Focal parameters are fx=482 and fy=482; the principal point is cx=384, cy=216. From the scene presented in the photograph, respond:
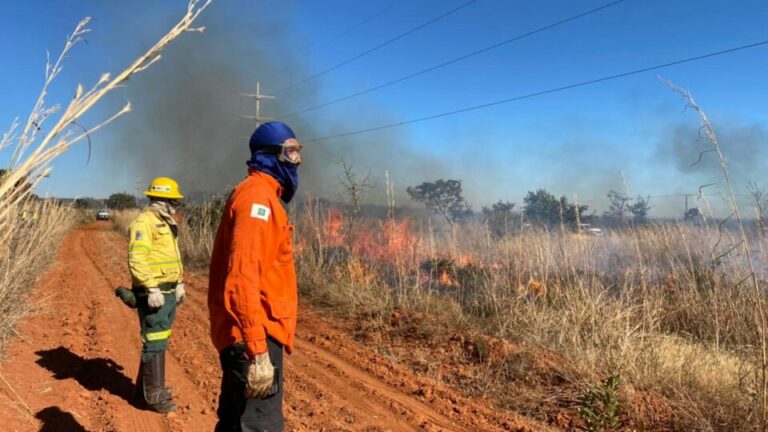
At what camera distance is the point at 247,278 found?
207cm

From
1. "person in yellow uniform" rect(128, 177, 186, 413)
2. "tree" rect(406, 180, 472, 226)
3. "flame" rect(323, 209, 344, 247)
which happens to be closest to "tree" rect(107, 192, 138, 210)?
"tree" rect(406, 180, 472, 226)

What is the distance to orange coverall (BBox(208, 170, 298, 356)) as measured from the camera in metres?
2.06

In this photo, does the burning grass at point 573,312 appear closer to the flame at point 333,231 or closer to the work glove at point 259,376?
the flame at point 333,231

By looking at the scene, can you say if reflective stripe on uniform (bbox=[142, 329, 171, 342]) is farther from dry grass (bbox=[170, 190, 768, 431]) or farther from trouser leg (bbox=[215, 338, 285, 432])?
dry grass (bbox=[170, 190, 768, 431])

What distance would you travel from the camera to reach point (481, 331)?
6.30m

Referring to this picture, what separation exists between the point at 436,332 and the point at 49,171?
18.5 feet

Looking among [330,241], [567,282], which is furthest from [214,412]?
[330,241]

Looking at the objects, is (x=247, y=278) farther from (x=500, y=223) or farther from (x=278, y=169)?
(x=500, y=223)

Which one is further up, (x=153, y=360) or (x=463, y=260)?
(x=463, y=260)

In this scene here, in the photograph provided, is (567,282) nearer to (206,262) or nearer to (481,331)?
(481,331)

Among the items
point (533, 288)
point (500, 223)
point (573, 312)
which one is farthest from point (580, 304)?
point (500, 223)

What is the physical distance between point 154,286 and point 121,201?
6686 cm

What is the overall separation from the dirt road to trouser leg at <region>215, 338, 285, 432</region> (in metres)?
1.23

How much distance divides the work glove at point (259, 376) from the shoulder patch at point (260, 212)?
0.60 m
